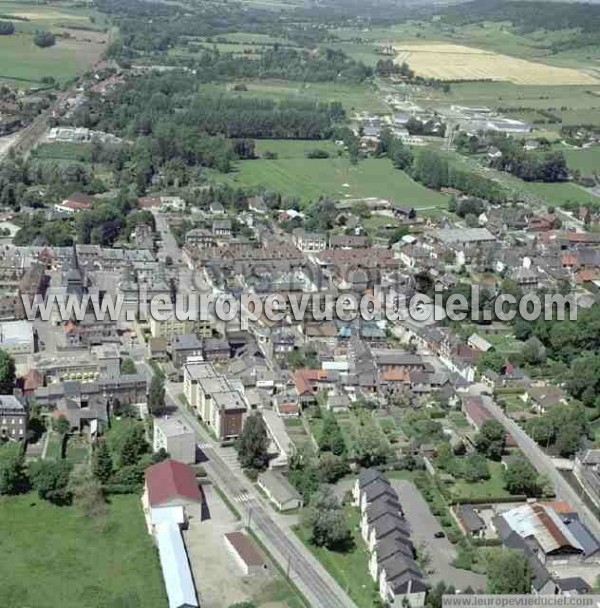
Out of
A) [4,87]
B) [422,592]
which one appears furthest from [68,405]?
[4,87]

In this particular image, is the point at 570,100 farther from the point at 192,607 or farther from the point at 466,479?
the point at 192,607

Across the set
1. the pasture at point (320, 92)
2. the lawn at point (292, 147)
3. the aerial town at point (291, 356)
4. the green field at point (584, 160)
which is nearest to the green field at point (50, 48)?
the aerial town at point (291, 356)

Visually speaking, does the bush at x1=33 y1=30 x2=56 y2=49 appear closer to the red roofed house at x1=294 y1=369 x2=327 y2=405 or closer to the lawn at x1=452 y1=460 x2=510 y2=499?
the red roofed house at x1=294 y1=369 x2=327 y2=405

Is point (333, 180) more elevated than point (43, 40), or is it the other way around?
point (43, 40)

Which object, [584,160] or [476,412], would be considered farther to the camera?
[584,160]

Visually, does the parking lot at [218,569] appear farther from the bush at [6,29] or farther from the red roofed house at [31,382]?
the bush at [6,29]

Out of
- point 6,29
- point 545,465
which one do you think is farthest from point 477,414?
point 6,29

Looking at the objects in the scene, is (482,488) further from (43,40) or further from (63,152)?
(43,40)
